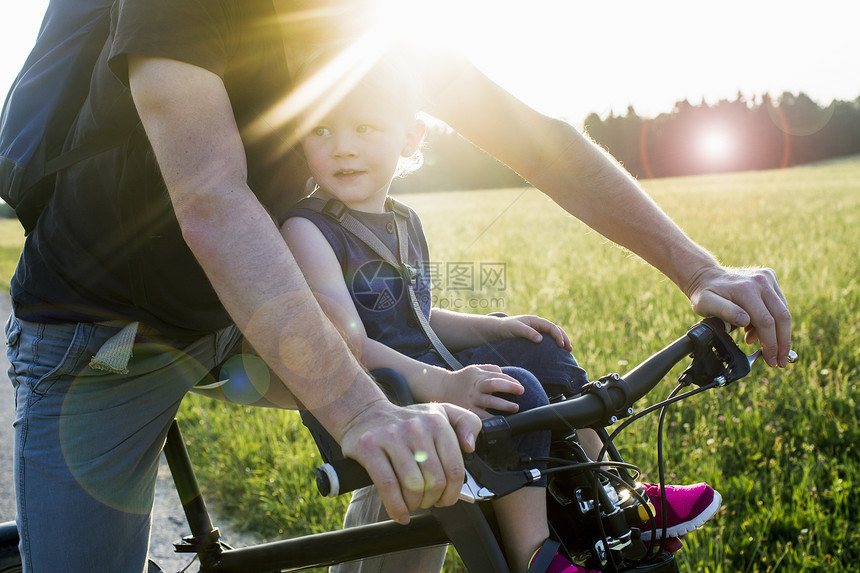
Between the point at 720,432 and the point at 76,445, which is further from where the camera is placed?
the point at 720,432

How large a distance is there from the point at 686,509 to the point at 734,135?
253 ft

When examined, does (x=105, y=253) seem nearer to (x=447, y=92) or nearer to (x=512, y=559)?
(x=447, y=92)

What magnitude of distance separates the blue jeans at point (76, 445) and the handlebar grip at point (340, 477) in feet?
2.77

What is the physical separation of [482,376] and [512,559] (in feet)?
1.23

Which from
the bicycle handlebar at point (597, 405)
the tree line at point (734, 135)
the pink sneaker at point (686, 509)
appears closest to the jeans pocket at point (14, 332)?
the bicycle handlebar at point (597, 405)

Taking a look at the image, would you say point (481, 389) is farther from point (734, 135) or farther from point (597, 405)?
point (734, 135)

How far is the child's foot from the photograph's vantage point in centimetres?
122

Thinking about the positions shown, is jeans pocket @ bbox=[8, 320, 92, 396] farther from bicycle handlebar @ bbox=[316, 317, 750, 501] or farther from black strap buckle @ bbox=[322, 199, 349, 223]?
bicycle handlebar @ bbox=[316, 317, 750, 501]

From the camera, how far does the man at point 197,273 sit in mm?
1111

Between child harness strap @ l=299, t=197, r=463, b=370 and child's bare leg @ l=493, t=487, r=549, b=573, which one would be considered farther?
child harness strap @ l=299, t=197, r=463, b=370

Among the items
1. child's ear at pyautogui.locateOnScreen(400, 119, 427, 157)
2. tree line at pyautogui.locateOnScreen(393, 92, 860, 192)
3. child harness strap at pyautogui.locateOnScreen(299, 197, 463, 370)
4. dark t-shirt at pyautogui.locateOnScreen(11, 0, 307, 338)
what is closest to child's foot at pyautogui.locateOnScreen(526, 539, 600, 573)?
child harness strap at pyautogui.locateOnScreen(299, 197, 463, 370)

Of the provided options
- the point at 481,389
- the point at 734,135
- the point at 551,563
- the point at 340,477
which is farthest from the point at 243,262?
the point at 734,135

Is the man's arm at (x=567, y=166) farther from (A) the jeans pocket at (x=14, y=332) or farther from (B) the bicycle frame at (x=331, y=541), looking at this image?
(A) the jeans pocket at (x=14, y=332)

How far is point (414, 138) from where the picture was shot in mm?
2129
